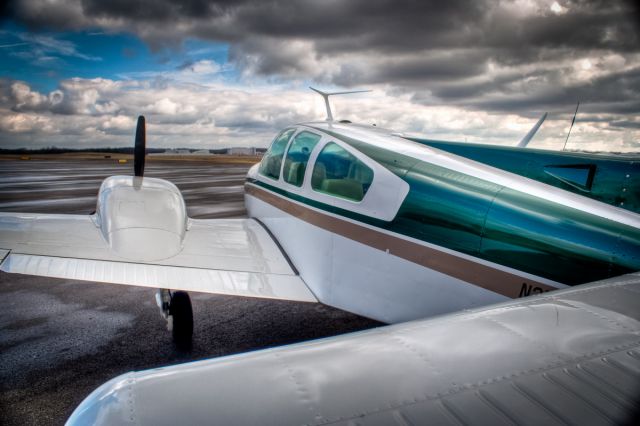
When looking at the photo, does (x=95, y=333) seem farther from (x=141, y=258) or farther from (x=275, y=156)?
(x=275, y=156)

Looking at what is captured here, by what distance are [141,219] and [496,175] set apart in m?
3.74

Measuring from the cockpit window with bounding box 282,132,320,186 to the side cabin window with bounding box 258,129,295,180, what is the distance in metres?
0.25

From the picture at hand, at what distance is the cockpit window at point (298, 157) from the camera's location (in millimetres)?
5031

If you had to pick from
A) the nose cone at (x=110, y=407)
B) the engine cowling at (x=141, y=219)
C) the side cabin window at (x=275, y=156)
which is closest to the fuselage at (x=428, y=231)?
the side cabin window at (x=275, y=156)

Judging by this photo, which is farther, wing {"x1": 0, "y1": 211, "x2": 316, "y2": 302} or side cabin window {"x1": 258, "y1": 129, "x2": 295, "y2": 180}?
side cabin window {"x1": 258, "y1": 129, "x2": 295, "y2": 180}

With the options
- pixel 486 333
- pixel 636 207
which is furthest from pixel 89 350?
pixel 636 207

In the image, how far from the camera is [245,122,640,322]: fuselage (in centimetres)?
275

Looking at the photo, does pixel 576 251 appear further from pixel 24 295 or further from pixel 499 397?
pixel 24 295

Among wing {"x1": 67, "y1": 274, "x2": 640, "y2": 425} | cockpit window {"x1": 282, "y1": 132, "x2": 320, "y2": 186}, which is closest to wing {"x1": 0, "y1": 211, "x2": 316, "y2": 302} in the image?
cockpit window {"x1": 282, "y1": 132, "x2": 320, "y2": 186}

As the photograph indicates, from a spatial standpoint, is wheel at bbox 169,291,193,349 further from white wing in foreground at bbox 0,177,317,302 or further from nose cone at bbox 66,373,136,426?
nose cone at bbox 66,373,136,426

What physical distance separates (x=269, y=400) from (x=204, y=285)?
351 centimetres

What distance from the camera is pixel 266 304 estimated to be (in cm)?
672

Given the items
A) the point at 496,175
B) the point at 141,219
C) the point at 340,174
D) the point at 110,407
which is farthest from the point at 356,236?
the point at 110,407

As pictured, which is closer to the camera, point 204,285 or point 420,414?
point 420,414
